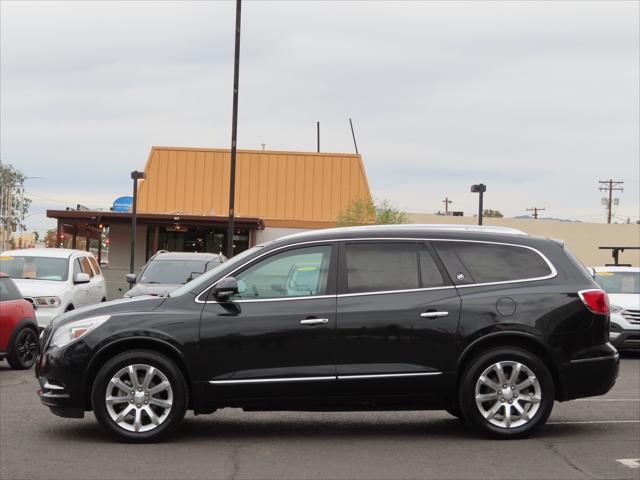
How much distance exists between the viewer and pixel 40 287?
54.0ft

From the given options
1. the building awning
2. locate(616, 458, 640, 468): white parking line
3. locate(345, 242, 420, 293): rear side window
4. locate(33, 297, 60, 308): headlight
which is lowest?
locate(616, 458, 640, 468): white parking line

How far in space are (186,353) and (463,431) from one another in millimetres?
2624

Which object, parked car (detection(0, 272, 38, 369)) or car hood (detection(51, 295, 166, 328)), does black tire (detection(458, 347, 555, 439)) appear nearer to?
car hood (detection(51, 295, 166, 328))

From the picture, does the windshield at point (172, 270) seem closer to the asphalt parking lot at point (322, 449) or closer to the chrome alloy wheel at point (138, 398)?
the asphalt parking lot at point (322, 449)

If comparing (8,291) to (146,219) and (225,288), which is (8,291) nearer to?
(225,288)

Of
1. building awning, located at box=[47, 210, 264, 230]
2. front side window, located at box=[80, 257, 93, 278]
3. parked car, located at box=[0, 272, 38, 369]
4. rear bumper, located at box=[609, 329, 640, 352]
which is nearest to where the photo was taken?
parked car, located at box=[0, 272, 38, 369]

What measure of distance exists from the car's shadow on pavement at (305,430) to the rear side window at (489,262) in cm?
139

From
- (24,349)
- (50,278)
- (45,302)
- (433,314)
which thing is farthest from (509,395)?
(50,278)

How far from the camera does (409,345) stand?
313 inches

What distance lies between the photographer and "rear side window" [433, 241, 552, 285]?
827 cm

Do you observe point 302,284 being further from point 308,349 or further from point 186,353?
point 186,353

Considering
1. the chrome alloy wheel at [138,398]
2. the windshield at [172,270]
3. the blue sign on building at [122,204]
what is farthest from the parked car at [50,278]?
the blue sign on building at [122,204]

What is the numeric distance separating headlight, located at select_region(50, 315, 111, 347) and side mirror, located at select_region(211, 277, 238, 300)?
3.01ft

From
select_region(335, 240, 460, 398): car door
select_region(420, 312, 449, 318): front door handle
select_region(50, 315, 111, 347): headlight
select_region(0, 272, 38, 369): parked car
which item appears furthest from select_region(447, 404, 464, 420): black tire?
select_region(0, 272, 38, 369): parked car
